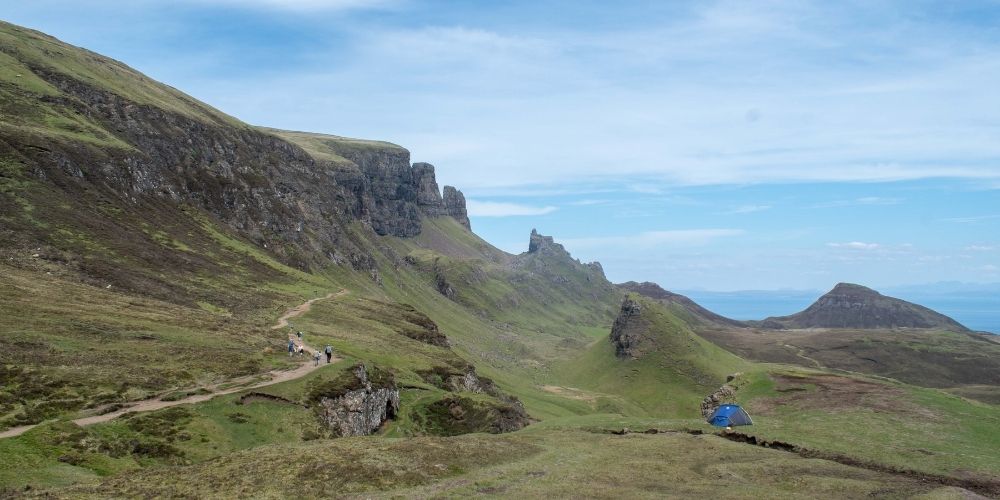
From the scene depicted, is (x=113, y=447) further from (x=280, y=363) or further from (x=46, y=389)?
(x=280, y=363)

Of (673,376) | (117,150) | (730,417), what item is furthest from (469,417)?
(117,150)

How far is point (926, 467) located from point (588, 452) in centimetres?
2632

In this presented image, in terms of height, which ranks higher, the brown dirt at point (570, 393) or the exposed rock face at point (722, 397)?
the exposed rock face at point (722, 397)

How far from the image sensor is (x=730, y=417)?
2586 inches

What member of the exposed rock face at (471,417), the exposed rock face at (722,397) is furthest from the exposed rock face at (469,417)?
the exposed rock face at (722,397)

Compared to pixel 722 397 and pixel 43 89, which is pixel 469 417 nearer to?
pixel 722 397

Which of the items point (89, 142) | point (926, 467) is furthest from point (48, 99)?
point (926, 467)

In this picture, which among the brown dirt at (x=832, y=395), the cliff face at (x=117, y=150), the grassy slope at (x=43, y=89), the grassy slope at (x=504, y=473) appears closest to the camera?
the grassy slope at (x=504, y=473)

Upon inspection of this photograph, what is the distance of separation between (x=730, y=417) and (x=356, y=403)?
138ft

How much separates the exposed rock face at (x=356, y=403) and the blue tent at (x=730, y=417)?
129 feet

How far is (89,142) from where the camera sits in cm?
14112

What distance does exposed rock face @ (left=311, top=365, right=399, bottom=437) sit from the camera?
2584 inches

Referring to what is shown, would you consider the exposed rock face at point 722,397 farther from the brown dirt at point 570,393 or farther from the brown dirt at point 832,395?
the brown dirt at point 570,393

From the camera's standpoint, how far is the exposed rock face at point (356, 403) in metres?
65.6
